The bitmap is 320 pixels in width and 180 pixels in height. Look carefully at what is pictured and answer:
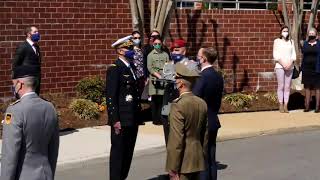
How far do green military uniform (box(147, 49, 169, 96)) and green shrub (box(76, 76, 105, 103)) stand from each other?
75.5 inches

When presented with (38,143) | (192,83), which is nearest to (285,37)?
(192,83)

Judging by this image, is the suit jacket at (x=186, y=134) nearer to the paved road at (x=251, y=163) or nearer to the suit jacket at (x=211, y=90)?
the suit jacket at (x=211, y=90)

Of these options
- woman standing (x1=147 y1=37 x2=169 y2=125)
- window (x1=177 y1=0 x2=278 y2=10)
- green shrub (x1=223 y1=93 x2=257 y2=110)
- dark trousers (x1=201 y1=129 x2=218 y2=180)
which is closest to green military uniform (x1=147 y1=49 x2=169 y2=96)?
woman standing (x1=147 y1=37 x2=169 y2=125)

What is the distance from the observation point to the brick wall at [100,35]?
1302cm

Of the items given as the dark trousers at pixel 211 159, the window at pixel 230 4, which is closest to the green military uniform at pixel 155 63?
the dark trousers at pixel 211 159

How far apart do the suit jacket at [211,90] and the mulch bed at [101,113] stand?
16.6ft

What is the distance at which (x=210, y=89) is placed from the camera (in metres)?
7.18

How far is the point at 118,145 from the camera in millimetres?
7648

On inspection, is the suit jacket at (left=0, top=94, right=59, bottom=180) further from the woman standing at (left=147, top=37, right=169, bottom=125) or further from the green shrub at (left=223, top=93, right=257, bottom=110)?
the green shrub at (left=223, top=93, right=257, bottom=110)

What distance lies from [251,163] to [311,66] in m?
5.58

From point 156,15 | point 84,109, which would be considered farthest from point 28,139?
point 156,15

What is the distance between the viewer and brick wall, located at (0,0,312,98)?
13.0 meters

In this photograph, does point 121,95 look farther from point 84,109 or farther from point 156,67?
point 84,109

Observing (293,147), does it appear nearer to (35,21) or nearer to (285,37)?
(285,37)
